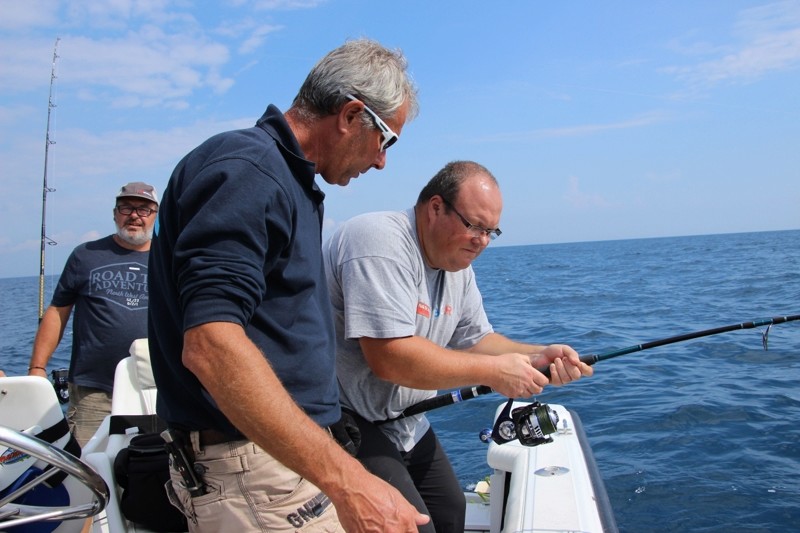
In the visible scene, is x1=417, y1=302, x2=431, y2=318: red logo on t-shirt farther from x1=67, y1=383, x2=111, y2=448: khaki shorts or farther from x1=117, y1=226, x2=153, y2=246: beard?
x1=67, y1=383, x2=111, y2=448: khaki shorts

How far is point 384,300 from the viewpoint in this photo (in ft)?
7.48

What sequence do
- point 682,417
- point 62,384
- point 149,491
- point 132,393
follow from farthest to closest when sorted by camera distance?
1. point 682,417
2. point 62,384
3. point 132,393
4. point 149,491

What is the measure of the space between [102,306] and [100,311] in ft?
0.11

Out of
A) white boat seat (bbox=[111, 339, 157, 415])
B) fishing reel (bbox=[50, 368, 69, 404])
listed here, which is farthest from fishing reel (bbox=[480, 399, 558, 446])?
fishing reel (bbox=[50, 368, 69, 404])

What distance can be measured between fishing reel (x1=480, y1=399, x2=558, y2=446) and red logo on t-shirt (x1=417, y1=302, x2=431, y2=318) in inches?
24.9

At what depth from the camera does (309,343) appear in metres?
1.65

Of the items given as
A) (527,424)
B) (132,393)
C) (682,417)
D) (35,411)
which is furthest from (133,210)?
(682,417)

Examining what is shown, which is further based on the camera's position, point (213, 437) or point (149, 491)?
point (149, 491)

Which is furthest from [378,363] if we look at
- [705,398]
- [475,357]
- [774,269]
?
[774,269]

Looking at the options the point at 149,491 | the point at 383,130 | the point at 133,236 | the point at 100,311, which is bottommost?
the point at 149,491

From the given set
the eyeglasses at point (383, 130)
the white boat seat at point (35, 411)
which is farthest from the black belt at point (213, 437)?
the white boat seat at point (35, 411)

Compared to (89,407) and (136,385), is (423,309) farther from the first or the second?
(89,407)

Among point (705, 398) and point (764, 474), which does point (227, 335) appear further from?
point (705, 398)

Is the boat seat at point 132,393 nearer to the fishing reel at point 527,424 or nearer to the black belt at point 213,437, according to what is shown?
the black belt at point 213,437
